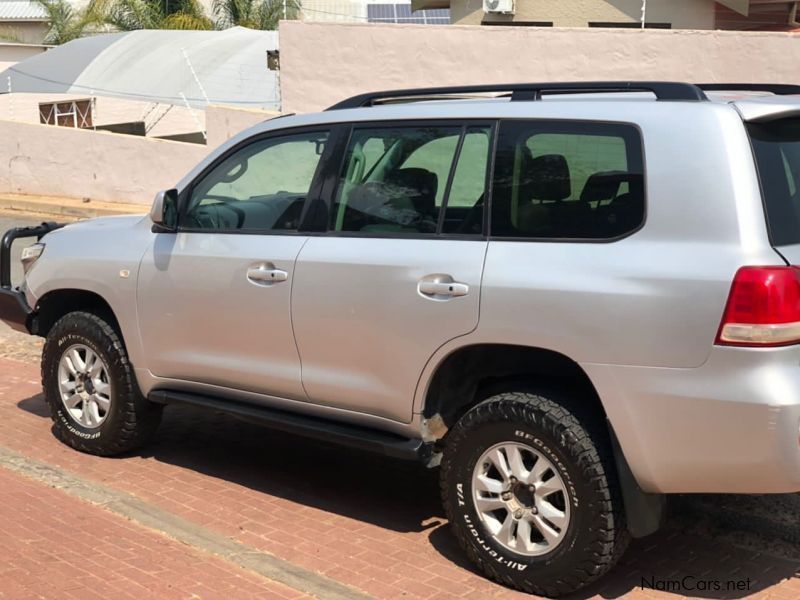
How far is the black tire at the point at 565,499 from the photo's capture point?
4250 millimetres

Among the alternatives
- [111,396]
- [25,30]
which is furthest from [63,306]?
[25,30]

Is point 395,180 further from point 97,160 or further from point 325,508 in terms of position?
point 97,160

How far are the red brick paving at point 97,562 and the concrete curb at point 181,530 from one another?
6 cm

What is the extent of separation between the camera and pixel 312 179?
5.38 metres

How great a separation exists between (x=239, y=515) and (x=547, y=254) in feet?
7.11

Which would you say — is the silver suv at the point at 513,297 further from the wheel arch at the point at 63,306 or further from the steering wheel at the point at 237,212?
the wheel arch at the point at 63,306

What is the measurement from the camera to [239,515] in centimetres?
546

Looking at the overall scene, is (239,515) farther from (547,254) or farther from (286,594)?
(547,254)

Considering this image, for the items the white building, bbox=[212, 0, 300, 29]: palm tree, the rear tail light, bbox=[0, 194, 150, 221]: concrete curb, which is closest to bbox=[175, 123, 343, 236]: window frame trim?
the rear tail light

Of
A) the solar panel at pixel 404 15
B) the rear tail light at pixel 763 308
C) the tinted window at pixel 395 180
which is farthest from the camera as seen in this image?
the solar panel at pixel 404 15

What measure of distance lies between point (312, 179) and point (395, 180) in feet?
1.64

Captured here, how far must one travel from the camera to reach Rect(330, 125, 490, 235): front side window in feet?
15.7

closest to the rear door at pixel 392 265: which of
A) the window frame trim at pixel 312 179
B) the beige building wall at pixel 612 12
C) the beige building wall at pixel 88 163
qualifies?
the window frame trim at pixel 312 179

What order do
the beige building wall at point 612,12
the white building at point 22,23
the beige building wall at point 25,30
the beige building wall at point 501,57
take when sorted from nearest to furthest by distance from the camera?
the beige building wall at point 501,57, the beige building wall at point 612,12, the white building at point 22,23, the beige building wall at point 25,30
